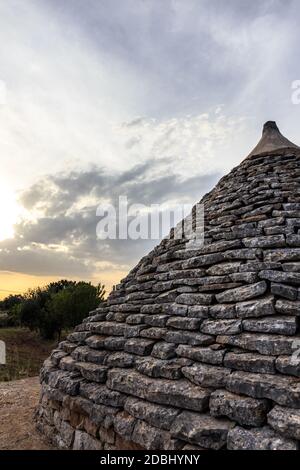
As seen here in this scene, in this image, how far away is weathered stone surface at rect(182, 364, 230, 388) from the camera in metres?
3.17

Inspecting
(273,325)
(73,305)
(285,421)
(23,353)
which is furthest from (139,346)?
(73,305)

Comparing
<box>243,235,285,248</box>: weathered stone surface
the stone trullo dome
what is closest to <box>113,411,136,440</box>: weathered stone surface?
the stone trullo dome

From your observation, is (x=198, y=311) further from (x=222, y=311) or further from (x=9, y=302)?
(x=9, y=302)

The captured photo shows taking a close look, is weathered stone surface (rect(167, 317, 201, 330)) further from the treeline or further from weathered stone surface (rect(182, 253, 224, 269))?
the treeline

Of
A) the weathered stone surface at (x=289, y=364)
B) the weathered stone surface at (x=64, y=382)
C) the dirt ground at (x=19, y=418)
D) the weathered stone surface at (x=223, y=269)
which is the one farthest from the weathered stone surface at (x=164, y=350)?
the dirt ground at (x=19, y=418)

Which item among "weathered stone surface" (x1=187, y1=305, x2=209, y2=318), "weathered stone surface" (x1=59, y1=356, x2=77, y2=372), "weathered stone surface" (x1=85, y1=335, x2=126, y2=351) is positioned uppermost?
"weathered stone surface" (x1=187, y1=305, x2=209, y2=318)

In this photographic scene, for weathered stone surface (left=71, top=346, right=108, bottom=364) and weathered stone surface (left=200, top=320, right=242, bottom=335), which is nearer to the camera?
weathered stone surface (left=200, top=320, right=242, bottom=335)

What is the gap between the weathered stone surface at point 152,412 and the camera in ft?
10.5

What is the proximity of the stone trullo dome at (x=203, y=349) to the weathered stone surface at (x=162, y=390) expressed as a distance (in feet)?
0.04

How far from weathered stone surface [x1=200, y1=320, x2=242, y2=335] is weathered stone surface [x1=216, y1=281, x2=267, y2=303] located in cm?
29

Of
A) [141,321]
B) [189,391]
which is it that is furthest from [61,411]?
[189,391]

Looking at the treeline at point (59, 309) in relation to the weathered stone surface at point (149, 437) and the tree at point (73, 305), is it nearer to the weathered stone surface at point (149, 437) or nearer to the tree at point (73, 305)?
the tree at point (73, 305)

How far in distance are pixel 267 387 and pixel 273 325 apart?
2.03 feet

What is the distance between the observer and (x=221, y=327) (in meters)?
3.56
